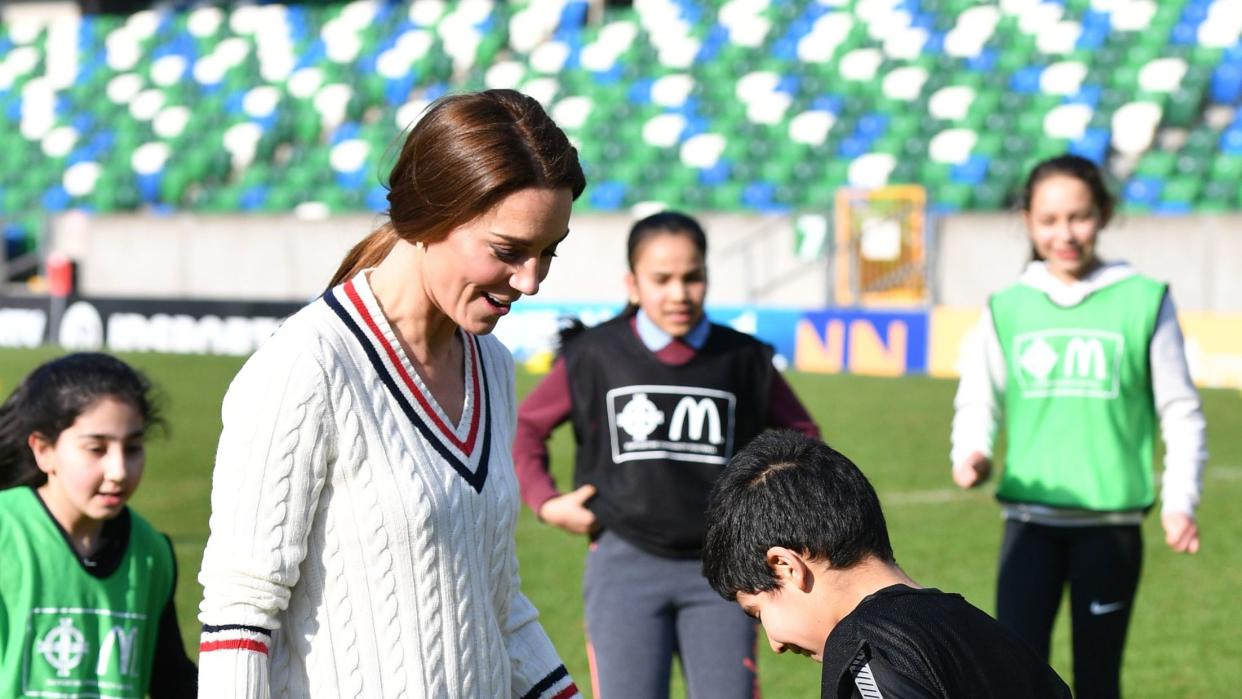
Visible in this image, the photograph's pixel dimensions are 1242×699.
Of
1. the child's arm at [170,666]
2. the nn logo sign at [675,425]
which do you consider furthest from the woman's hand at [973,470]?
the child's arm at [170,666]

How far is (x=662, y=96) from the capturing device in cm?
2683

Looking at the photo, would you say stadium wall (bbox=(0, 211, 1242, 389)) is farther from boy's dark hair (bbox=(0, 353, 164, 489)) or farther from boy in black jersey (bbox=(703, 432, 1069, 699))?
boy in black jersey (bbox=(703, 432, 1069, 699))

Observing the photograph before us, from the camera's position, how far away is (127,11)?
37438mm

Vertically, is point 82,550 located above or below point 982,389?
below

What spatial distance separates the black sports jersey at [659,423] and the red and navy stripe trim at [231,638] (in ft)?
7.69

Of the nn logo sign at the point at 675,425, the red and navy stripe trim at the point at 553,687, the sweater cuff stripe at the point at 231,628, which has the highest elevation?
the nn logo sign at the point at 675,425

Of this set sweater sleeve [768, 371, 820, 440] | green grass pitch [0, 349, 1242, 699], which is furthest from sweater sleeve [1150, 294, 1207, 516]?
green grass pitch [0, 349, 1242, 699]

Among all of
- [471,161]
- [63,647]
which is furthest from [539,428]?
[471,161]

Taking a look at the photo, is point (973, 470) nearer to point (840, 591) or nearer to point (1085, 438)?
point (1085, 438)

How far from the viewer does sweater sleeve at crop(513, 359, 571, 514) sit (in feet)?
17.0

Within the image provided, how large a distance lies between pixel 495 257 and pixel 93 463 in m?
1.83

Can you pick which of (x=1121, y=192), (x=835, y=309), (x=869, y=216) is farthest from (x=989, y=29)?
(x=835, y=309)

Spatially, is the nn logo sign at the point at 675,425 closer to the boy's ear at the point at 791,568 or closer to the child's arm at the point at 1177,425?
the child's arm at the point at 1177,425

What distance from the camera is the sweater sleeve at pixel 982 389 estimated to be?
17.1 feet
